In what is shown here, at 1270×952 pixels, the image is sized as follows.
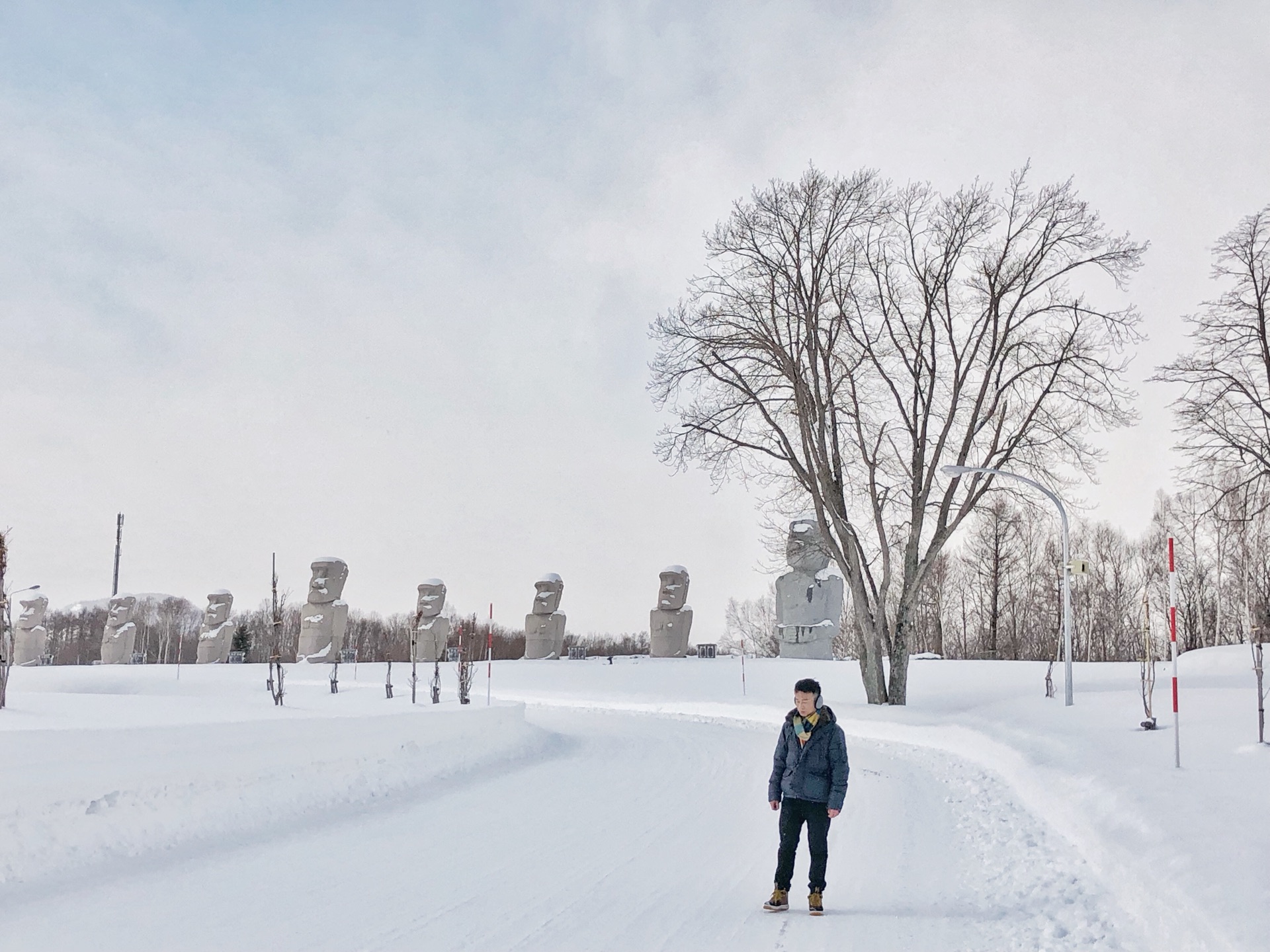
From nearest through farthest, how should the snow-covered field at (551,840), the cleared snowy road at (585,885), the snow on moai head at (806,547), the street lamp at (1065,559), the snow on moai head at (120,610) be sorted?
the cleared snowy road at (585,885)
the snow-covered field at (551,840)
the street lamp at (1065,559)
the snow on moai head at (806,547)
the snow on moai head at (120,610)

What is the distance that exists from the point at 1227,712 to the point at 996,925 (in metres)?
14.1

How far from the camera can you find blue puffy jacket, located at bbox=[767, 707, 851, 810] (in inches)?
271

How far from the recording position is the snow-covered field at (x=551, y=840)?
5996 mm

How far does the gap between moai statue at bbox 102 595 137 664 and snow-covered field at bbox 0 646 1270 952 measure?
36797 millimetres

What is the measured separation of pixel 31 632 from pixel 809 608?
119 ft

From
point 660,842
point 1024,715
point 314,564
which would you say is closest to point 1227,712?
point 1024,715

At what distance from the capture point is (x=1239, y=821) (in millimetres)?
7832

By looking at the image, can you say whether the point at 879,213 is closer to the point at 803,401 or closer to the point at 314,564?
the point at 803,401

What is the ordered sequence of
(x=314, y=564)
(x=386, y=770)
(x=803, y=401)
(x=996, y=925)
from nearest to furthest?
1. (x=996, y=925)
2. (x=386, y=770)
3. (x=803, y=401)
4. (x=314, y=564)

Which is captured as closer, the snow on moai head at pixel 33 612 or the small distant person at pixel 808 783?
the small distant person at pixel 808 783

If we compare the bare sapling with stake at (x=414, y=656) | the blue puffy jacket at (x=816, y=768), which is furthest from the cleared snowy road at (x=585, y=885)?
the bare sapling with stake at (x=414, y=656)

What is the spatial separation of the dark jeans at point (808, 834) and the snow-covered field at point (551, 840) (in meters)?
0.28

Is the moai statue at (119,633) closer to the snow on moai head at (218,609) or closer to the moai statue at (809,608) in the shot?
the snow on moai head at (218,609)

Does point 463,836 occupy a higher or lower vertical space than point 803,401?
lower
